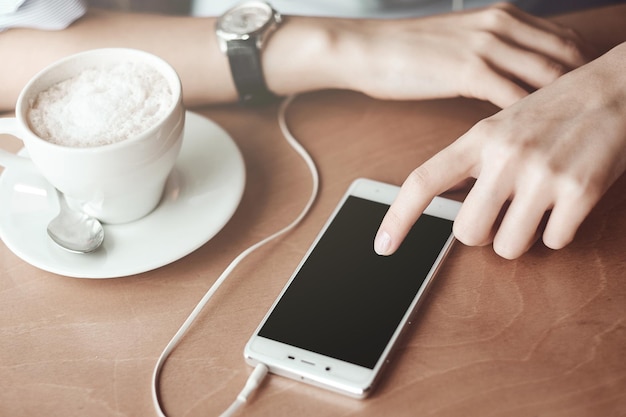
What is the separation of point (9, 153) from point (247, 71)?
301mm

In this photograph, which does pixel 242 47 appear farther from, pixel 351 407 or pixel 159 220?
pixel 351 407

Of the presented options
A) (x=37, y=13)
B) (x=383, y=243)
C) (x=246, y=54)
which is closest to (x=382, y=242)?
(x=383, y=243)

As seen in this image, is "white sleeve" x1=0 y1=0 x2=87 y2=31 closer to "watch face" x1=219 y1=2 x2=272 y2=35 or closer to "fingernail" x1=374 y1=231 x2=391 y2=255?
"watch face" x1=219 y1=2 x2=272 y2=35

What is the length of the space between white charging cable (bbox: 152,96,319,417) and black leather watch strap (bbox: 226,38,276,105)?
0.04 metres

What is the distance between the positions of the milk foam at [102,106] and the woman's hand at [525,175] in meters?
0.25

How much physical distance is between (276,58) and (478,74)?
25cm

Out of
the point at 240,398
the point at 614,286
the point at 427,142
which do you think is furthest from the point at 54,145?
the point at 614,286

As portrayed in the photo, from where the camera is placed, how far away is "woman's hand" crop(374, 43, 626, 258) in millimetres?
569

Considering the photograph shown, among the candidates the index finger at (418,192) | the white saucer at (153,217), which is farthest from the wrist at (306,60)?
the index finger at (418,192)

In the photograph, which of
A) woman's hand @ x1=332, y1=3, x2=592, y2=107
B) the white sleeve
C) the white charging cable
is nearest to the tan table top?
the white charging cable

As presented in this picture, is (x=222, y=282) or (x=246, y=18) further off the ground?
(x=246, y=18)

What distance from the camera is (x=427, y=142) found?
74 centimetres

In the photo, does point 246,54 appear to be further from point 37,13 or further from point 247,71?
point 37,13

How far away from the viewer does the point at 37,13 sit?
2.64 feet
